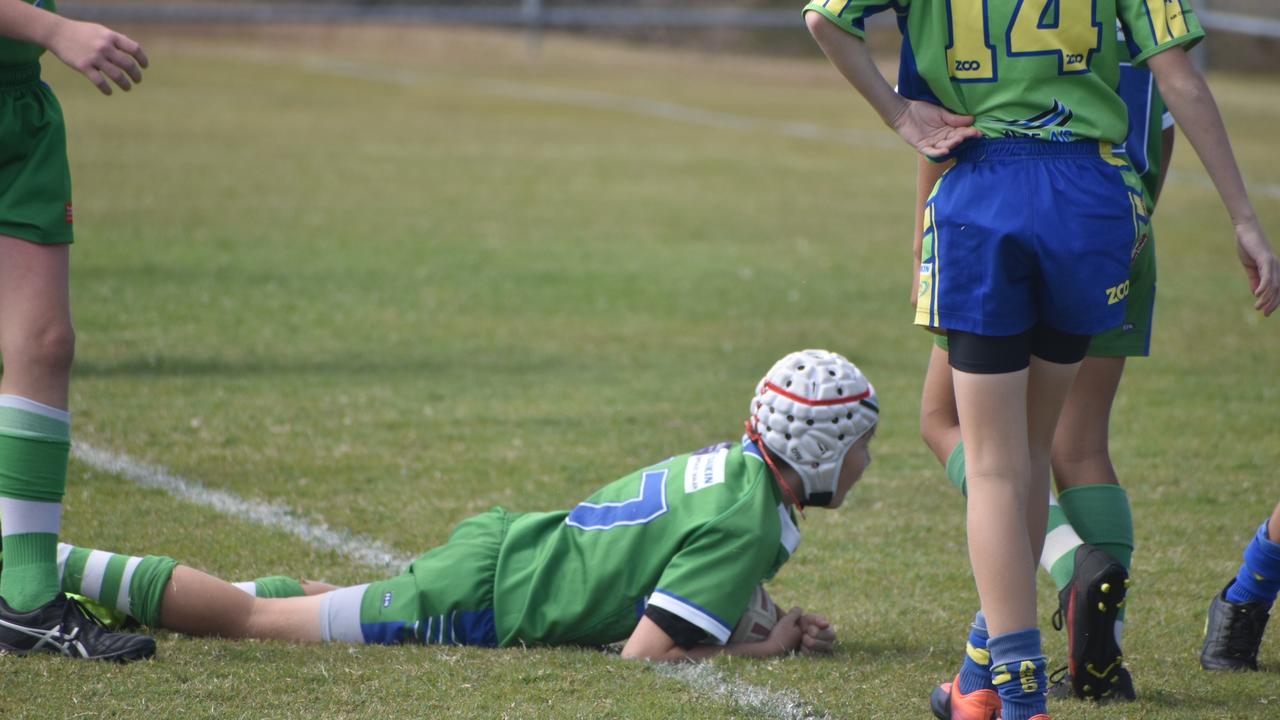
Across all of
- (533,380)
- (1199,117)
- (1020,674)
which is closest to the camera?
(1199,117)

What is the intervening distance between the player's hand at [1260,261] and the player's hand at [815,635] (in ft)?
4.82

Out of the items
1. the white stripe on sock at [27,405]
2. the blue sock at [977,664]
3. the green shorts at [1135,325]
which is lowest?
the blue sock at [977,664]

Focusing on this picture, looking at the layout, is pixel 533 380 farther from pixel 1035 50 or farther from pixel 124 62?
pixel 1035 50

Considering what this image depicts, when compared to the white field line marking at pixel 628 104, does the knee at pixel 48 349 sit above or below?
above

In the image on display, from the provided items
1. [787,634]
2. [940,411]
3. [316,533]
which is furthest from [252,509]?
Answer: [940,411]

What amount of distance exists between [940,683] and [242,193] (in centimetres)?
1185

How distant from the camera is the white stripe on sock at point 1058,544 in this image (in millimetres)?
3920

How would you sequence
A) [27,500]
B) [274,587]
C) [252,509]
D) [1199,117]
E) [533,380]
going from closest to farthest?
1. [1199,117]
2. [27,500]
3. [274,587]
4. [252,509]
5. [533,380]

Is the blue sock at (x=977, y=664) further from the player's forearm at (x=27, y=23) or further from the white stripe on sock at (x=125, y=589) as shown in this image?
the player's forearm at (x=27, y=23)

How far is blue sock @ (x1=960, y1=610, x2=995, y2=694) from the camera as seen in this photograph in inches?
140

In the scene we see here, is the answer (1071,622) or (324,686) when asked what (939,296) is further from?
(324,686)

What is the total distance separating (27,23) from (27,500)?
1.21m

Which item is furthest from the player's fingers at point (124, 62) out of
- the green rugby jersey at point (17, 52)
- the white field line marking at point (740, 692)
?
the white field line marking at point (740, 692)

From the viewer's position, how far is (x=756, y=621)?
14.1 feet
